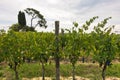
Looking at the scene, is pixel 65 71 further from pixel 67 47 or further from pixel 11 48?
pixel 11 48

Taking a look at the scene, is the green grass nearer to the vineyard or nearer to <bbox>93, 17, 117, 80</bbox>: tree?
the vineyard

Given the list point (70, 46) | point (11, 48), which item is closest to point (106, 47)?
point (70, 46)

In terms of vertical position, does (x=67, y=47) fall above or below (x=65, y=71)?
above

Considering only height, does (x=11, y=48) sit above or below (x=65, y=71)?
above

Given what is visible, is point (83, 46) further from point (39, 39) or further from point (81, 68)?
point (81, 68)

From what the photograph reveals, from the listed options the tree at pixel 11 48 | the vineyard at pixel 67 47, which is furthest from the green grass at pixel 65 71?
the tree at pixel 11 48

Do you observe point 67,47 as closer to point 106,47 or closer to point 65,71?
point 106,47

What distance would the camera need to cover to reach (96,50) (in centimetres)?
1827

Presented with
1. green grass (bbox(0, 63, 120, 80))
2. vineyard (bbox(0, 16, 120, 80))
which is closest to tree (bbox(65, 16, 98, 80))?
vineyard (bbox(0, 16, 120, 80))

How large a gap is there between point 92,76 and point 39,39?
19.6 ft

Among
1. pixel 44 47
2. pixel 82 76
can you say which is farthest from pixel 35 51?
pixel 82 76

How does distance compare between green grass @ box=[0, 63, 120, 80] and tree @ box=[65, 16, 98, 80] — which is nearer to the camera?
tree @ box=[65, 16, 98, 80]

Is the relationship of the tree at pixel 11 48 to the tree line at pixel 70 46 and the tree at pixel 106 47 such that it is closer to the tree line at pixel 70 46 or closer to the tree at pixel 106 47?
the tree line at pixel 70 46

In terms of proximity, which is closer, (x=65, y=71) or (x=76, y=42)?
(x=76, y=42)
